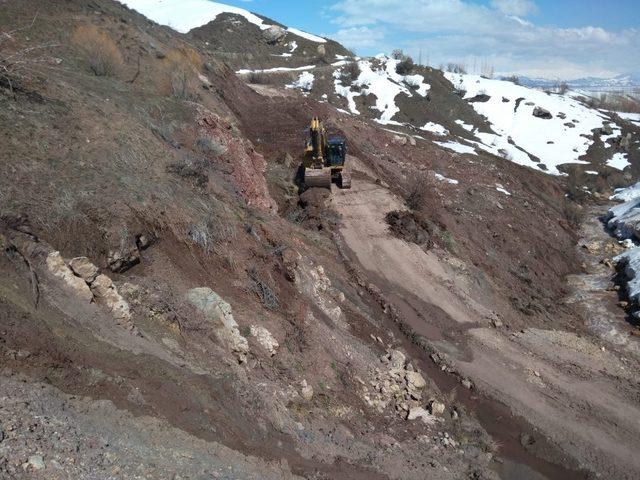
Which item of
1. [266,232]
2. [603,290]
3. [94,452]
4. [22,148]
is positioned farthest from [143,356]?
[603,290]

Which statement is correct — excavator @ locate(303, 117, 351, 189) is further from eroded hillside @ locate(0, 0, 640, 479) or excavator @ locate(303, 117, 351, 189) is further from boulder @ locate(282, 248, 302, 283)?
boulder @ locate(282, 248, 302, 283)

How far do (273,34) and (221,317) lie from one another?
7163 cm

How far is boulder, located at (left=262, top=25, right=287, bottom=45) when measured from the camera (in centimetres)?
7431

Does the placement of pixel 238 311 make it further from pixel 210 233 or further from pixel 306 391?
pixel 306 391

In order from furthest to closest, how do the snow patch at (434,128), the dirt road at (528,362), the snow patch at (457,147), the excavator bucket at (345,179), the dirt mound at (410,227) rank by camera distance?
1. the snow patch at (434,128)
2. the snow patch at (457,147)
3. the excavator bucket at (345,179)
4. the dirt mound at (410,227)
5. the dirt road at (528,362)

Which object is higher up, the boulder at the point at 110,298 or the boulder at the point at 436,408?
the boulder at the point at 110,298

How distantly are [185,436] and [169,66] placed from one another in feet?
71.8

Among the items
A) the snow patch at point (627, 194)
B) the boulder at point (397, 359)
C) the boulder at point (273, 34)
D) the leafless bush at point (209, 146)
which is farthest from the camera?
the boulder at point (273, 34)

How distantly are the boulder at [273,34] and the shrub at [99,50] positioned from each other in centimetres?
5468

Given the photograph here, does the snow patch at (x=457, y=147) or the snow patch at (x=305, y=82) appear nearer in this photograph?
the snow patch at (x=457, y=147)

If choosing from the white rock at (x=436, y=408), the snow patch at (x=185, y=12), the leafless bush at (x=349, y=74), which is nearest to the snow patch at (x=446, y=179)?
the white rock at (x=436, y=408)

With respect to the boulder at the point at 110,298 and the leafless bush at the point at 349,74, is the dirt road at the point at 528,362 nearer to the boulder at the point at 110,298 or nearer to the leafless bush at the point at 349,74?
the boulder at the point at 110,298

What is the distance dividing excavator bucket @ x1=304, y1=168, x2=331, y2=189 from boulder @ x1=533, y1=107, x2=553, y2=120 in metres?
49.3

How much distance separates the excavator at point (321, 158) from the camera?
2353 cm
